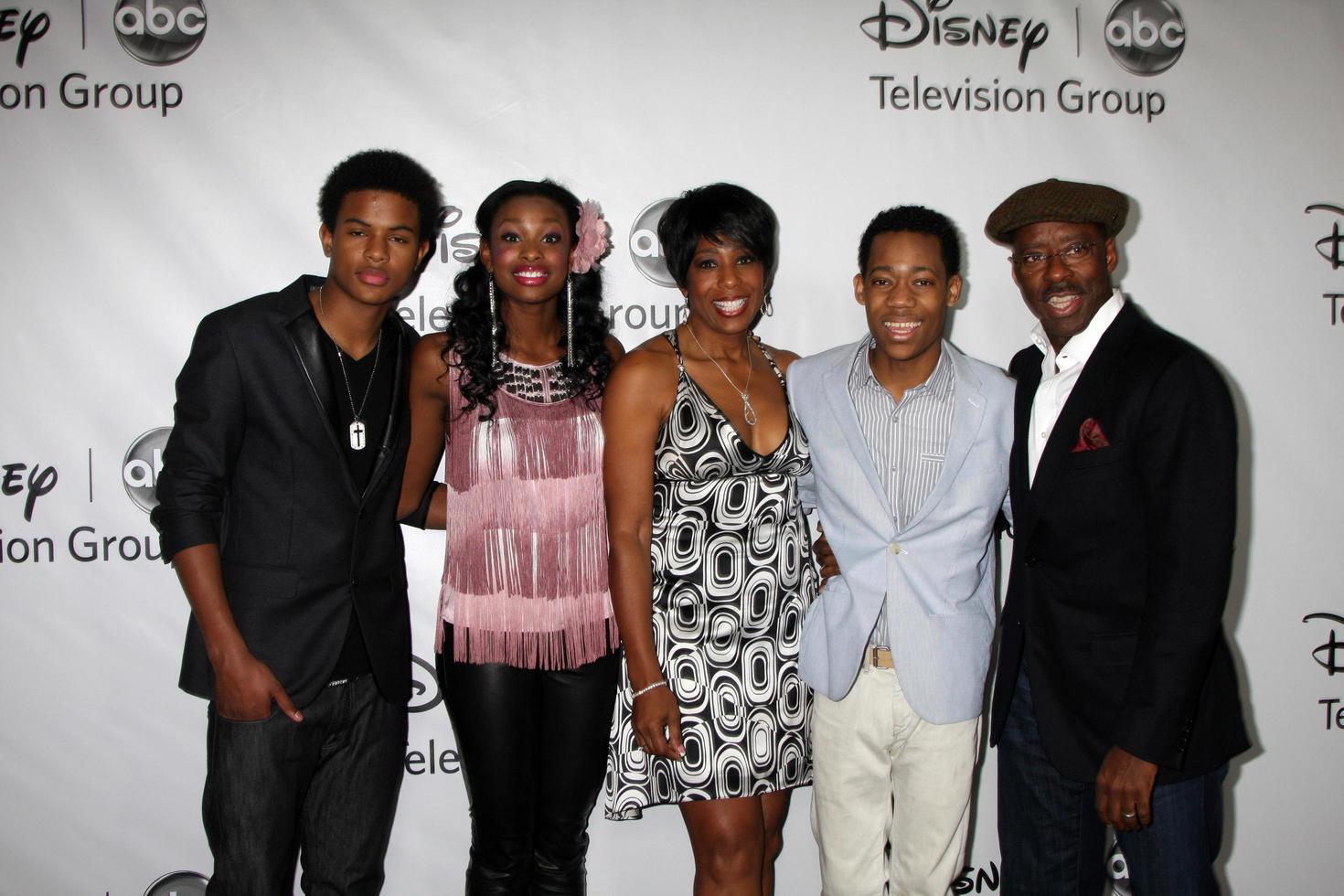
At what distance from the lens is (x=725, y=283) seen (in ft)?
6.70

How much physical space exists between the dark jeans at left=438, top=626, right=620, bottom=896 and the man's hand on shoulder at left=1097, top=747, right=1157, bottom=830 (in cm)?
113

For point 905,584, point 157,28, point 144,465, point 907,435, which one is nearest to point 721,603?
point 905,584

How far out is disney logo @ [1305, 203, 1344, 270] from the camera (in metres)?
3.04

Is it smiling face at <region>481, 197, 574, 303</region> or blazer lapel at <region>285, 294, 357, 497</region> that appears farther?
smiling face at <region>481, 197, 574, 303</region>

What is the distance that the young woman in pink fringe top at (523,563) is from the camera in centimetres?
211

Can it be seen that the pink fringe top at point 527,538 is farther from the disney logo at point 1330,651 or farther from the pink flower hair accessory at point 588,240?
the disney logo at point 1330,651

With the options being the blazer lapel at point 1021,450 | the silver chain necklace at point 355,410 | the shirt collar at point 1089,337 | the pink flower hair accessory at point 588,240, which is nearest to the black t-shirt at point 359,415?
the silver chain necklace at point 355,410

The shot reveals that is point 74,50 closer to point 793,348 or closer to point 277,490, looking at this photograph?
point 277,490

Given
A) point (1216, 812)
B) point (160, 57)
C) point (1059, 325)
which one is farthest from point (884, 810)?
point (160, 57)

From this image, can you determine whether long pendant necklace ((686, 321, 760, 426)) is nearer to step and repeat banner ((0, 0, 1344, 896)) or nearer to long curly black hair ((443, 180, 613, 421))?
long curly black hair ((443, 180, 613, 421))

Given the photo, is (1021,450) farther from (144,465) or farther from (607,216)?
(144,465)

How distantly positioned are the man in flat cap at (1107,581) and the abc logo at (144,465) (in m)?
2.53

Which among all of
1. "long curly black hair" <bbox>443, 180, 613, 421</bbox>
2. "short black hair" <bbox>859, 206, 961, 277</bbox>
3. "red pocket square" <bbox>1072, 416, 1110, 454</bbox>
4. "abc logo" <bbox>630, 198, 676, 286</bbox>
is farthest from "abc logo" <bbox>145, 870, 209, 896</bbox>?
"red pocket square" <bbox>1072, 416, 1110, 454</bbox>

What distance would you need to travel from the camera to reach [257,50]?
8.80 ft
